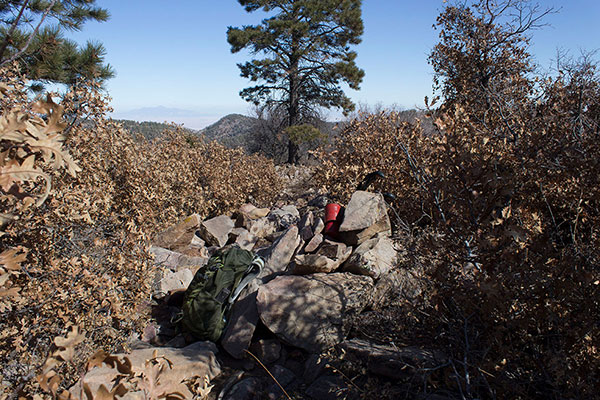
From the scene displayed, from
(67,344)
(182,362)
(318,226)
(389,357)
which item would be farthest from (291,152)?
(67,344)

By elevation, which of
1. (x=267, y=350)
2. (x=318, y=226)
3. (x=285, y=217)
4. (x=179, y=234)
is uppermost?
(x=318, y=226)

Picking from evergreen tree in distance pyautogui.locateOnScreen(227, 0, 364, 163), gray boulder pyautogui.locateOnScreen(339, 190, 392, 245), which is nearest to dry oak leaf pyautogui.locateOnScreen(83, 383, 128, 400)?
gray boulder pyautogui.locateOnScreen(339, 190, 392, 245)

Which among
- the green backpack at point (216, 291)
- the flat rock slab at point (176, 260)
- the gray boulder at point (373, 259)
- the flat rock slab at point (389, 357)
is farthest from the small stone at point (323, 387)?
the flat rock slab at point (176, 260)

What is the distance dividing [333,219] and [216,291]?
181 centimetres

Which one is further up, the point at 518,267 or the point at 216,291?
the point at 518,267

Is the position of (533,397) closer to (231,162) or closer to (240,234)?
(240,234)

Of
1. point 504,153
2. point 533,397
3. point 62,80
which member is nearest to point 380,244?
point 504,153

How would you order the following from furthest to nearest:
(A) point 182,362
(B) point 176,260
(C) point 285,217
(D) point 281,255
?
1. (C) point 285,217
2. (B) point 176,260
3. (D) point 281,255
4. (A) point 182,362

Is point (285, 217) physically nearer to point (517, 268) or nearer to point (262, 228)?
point (262, 228)

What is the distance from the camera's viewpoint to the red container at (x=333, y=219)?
5.10 meters

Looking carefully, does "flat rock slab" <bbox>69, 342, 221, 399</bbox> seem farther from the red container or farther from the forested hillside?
the red container

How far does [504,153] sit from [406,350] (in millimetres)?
1559

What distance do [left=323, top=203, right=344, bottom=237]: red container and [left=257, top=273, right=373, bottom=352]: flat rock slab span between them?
3.36 ft

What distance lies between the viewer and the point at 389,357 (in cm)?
275
